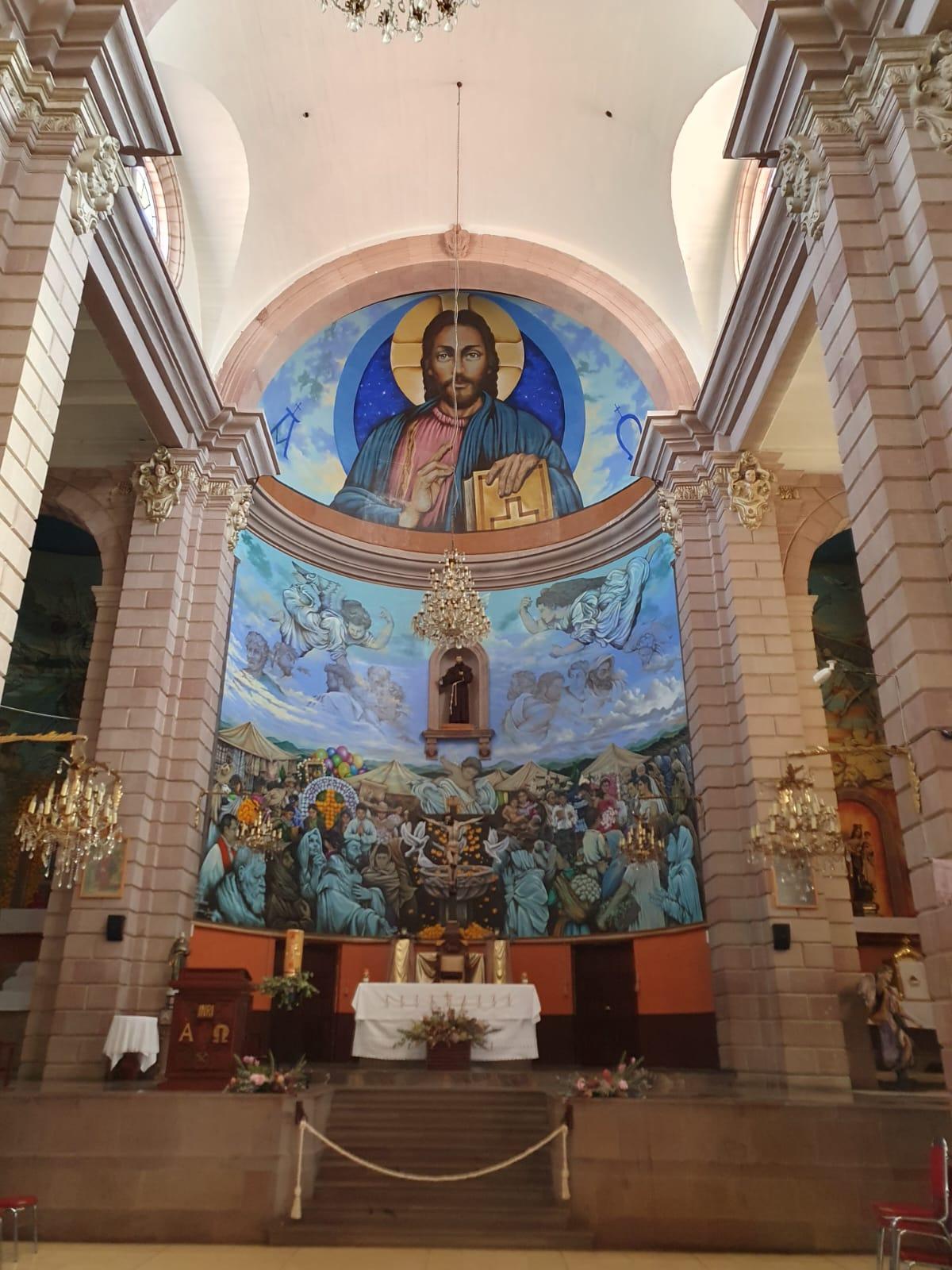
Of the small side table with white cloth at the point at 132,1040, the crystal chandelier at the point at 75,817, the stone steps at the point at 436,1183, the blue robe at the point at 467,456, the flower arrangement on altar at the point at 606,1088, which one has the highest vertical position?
the blue robe at the point at 467,456

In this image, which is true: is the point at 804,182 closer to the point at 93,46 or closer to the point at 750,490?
the point at 750,490

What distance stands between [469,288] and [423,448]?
10.8 ft

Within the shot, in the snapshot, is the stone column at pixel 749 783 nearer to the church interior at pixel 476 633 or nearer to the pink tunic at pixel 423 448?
the church interior at pixel 476 633

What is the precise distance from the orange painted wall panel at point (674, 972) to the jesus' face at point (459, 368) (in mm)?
10812

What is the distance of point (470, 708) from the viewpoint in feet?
60.1

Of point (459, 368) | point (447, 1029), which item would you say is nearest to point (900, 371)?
point (447, 1029)

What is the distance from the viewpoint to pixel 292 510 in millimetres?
17484

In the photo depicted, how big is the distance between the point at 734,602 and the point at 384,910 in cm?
823

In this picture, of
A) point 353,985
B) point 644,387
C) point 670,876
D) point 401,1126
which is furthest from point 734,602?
point 353,985

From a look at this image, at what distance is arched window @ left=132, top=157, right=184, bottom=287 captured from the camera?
1359 cm

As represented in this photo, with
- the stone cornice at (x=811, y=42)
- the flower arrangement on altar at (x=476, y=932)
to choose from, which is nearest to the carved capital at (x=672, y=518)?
the stone cornice at (x=811, y=42)

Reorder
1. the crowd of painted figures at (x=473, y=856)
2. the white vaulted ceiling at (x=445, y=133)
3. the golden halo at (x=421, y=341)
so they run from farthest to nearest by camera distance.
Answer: the golden halo at (x=421, y=341) → the crowd of painted figures at (x=473, y=856) → the white vaulted ceiling at (x=445, y=133)

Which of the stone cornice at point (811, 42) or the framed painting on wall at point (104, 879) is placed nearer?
the stone cornice at point (811, 42)

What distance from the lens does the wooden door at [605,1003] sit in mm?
15133
